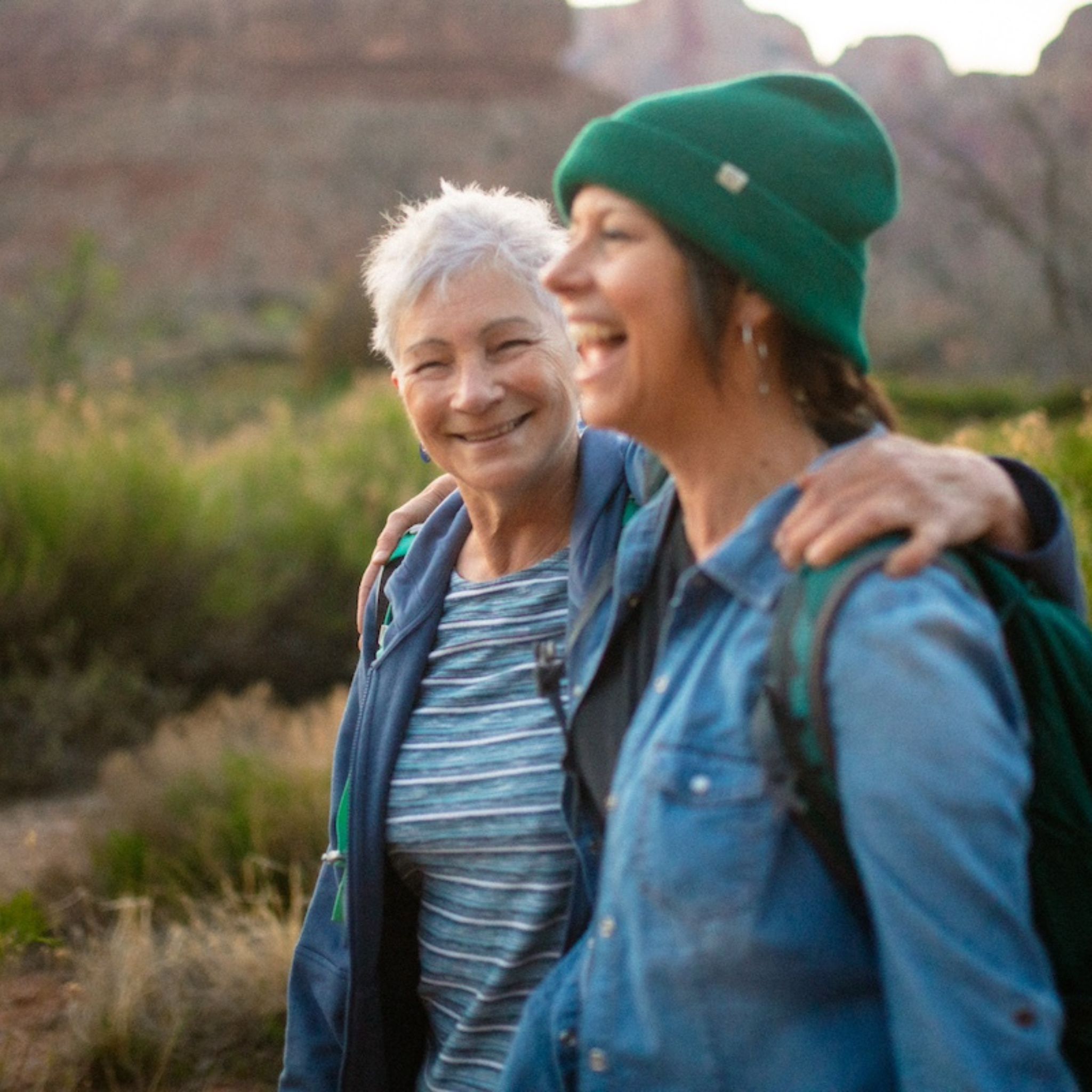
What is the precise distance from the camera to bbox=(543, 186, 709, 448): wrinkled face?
1612 millimetres

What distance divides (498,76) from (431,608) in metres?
61.7

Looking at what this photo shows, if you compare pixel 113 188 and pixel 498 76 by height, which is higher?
pixel 498 76

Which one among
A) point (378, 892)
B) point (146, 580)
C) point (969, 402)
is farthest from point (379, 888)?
point (969, 402)

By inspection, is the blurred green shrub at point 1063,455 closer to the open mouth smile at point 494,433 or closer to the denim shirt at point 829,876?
the open mouth smile at point 494,433

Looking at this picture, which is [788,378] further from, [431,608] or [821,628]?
[431,608]

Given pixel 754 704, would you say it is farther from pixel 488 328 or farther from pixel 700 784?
pixel 488 328

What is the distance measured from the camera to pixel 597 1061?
161cm

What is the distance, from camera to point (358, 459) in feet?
33.2

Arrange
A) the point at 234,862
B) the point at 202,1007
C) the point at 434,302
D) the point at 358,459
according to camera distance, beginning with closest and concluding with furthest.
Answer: the point at 434,302 < the point at 202,1007 < the point at 234,862 < the point at 358,459

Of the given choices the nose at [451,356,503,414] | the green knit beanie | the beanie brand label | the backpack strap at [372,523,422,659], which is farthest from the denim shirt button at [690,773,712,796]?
the backpack strap at [372,523,422,659]

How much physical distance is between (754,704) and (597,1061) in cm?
50

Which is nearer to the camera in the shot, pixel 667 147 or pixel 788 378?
pixel 667 147

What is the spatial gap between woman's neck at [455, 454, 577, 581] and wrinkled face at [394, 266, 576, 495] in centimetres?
3

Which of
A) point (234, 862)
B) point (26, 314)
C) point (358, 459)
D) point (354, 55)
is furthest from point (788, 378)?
point (354, 55)
